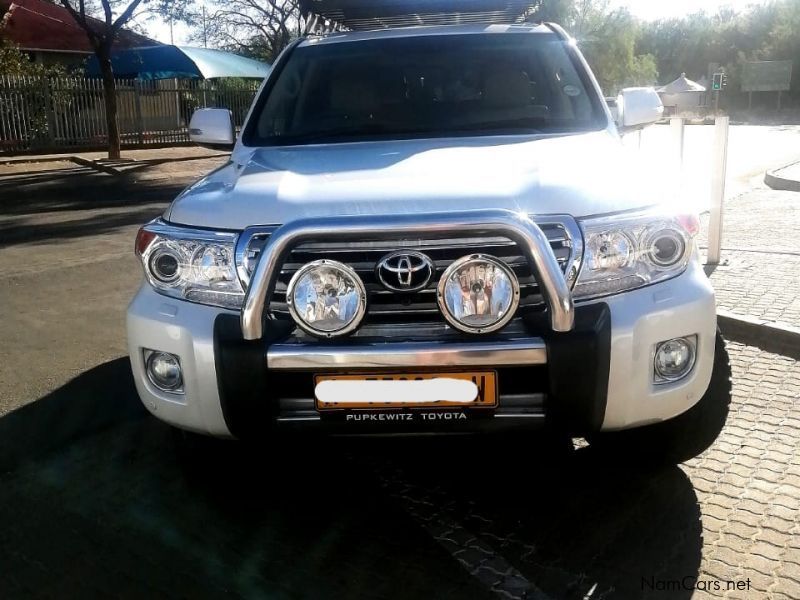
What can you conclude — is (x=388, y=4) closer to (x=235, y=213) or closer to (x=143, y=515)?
(x=235, y=213)

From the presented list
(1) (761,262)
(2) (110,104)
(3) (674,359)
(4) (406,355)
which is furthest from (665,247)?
(2) (110,104)

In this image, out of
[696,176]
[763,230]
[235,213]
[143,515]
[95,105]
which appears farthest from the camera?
[95,105]

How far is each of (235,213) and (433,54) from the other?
6.20ft

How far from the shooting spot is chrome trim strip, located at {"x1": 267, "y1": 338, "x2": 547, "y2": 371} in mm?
2533

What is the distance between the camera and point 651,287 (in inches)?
108

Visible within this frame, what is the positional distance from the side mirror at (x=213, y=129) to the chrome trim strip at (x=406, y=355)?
7.19 feet

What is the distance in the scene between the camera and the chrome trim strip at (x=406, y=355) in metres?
2.53

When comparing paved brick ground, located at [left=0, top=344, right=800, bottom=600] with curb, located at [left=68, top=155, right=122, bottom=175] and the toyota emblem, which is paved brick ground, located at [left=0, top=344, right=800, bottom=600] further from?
curb, located at [left=68, top=155, right=122, bottom=175]

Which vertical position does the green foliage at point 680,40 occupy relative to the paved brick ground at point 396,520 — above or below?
above

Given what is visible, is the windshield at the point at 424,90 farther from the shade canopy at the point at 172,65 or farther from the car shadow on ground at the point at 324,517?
the shade canopy at the point at 172,65

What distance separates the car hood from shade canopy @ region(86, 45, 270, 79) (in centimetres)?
2700

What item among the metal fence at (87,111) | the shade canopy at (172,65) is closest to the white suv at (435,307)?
the metal fence at (87,111)

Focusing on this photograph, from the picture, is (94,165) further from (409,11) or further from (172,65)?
(409,11)

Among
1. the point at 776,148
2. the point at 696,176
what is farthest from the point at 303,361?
the point at 776,148
